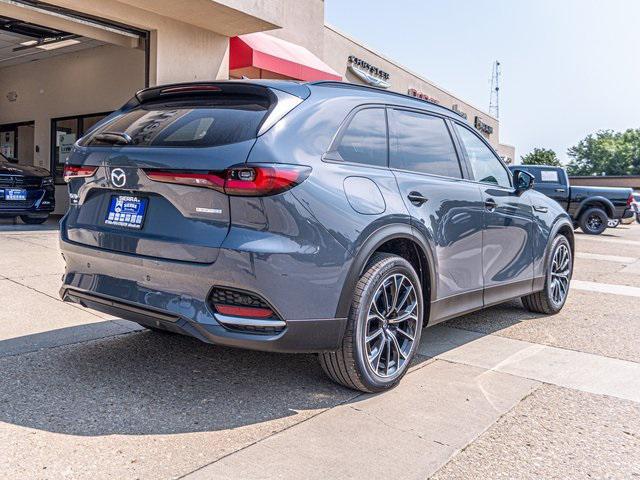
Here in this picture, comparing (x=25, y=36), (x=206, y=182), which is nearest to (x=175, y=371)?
(x=206, y=182)

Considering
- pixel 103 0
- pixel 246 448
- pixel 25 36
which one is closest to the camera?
pixel 246 448

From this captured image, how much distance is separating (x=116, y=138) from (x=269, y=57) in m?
9.87

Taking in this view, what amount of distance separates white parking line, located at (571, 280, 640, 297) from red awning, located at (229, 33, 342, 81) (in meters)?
7.66

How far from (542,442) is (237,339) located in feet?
5.34

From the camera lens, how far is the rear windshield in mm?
3198

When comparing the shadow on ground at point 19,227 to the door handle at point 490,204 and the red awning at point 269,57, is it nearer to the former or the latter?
the red awning at point 269,57

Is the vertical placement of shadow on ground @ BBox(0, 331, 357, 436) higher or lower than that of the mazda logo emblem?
lower

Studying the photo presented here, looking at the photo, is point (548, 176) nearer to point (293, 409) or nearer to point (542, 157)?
point (293, 409)

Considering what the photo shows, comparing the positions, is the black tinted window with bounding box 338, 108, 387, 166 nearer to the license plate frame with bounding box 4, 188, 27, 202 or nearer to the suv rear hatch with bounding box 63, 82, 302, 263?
the suv rear hatch with bounding box 63, 82, 302, 263

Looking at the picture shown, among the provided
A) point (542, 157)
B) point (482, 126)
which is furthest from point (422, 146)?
point (542, 157)

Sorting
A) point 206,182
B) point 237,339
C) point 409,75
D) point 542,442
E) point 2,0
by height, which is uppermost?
point 409,75

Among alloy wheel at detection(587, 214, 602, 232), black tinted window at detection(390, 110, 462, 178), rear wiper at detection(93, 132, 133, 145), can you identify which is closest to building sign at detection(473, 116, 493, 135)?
alloy wheel at detection(587, 214, 602, 232)

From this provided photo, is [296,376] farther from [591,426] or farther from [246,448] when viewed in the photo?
[591,426]

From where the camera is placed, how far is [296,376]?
150 inches
